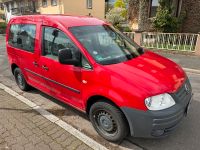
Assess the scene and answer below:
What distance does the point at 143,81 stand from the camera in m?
2.85

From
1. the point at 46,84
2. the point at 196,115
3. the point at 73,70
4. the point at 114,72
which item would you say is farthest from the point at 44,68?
the point at 196,115

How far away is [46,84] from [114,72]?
72.9 inches

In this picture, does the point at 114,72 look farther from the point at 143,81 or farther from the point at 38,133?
the point at 38,133

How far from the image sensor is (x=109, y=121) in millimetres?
3215

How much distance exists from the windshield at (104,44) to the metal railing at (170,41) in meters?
6.17

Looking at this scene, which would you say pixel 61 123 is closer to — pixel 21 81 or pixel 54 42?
pixel 54 42

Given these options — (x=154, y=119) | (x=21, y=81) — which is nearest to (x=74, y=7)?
(x=21, y=81)

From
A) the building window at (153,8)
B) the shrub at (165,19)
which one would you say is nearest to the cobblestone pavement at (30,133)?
the shrub at (165,19)

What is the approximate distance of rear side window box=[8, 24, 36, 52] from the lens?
14.3 ft

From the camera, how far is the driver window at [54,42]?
3562 mm

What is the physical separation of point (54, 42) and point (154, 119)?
2.24 m

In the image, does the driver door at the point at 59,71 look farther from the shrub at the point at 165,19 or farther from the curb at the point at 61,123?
the shrub at the point at 165,19

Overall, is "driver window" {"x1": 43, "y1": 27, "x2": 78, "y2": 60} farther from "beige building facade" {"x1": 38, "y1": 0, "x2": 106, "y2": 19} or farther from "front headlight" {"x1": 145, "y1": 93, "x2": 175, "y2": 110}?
"beige building facade" {"x1": 38, "y1": 0, "x2": 106, "y2": 19}

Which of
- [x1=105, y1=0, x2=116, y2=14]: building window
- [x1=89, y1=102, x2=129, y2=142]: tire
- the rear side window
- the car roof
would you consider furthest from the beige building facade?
[x1=89, y1=102, x2=129, y2=142]: tire
